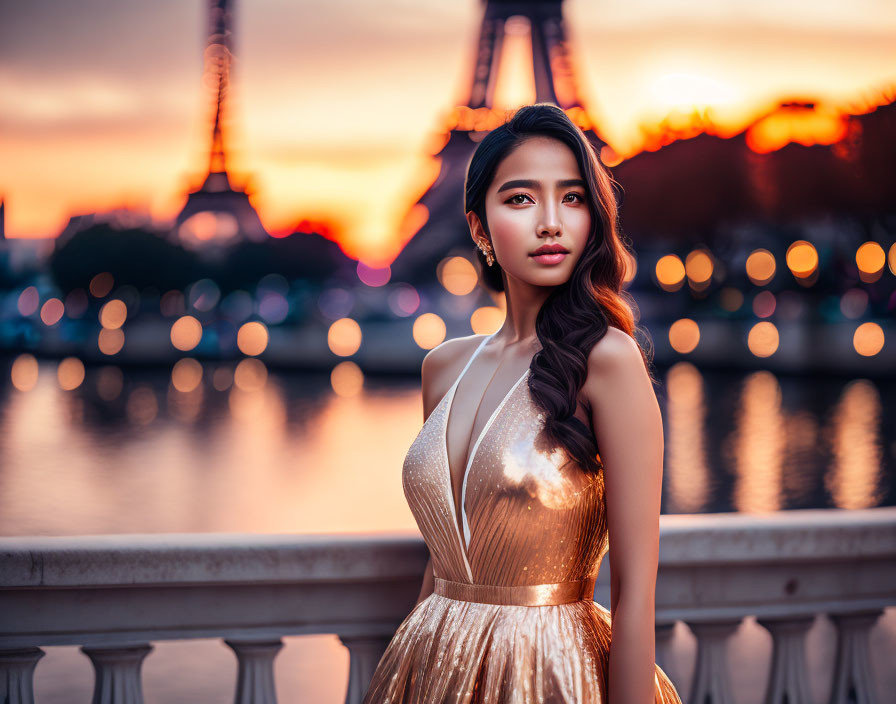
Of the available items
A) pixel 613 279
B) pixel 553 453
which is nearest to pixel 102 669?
pixel 553 453

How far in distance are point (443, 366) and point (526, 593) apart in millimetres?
587

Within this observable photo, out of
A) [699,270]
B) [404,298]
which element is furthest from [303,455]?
[404,298]

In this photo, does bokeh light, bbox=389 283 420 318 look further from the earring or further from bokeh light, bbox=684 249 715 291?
the earring

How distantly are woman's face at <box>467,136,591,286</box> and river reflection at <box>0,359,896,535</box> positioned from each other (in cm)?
492

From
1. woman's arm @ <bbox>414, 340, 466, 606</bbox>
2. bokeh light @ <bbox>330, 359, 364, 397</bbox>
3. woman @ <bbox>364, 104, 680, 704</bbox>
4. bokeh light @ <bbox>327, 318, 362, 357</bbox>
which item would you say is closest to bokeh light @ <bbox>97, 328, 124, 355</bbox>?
bokeh light @ <bbox>330, 359, 364, 397</bbox>

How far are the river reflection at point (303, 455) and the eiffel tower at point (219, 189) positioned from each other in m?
32.0

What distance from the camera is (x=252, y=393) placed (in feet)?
83.5

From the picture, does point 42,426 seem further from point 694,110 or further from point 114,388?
point 694,110

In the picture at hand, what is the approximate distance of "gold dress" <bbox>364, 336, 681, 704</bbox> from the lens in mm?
1926

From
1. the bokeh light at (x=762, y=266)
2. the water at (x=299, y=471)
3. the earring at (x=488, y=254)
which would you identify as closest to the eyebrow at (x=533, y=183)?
the earring at (x=488, y=254)

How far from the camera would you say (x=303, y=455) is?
14734 millimetres

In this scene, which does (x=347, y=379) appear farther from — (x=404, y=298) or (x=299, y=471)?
(x=404, y=298)

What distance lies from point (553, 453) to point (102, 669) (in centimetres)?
112

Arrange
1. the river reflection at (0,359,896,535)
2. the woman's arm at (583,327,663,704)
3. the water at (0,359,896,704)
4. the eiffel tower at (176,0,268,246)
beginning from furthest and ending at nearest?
1. the eiffel tower at (176,0,268,246)
2. the river reflection at (0,359,896,535)
3. the water at (0,359,896,704)
4. the woman's arm at (583,327,663,704)
